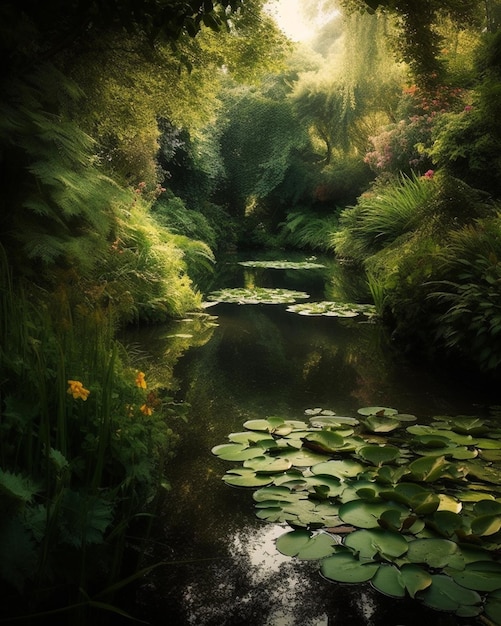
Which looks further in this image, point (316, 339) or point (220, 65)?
point (220, 65)

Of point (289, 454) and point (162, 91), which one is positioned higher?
point (162, 91)

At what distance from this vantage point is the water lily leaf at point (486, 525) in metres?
1.97

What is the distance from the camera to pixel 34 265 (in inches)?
156

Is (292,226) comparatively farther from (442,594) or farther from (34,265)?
(442,594)

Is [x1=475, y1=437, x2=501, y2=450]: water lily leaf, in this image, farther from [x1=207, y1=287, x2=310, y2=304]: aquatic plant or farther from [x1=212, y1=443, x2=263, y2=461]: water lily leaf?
[x1=207, y1=287, x2=310, y2=304]: aquatic plant

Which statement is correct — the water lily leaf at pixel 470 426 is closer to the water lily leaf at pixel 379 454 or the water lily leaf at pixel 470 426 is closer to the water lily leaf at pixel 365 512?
the water lily leaf at pixel 379 454

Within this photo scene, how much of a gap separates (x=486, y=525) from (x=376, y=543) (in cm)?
43

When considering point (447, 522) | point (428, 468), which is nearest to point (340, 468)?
point (428, 468)

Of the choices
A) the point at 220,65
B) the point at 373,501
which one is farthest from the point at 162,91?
the point at 373,501

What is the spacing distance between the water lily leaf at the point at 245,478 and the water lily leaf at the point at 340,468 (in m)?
0.24

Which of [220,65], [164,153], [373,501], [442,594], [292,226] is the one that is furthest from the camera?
[292,226]

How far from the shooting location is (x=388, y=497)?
7.33 feet

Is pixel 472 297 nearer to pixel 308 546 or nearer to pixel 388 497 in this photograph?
pixel 388 497

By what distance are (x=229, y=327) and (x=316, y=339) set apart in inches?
44.2
